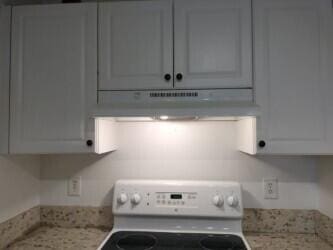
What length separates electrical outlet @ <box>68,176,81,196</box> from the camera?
1.71 metres

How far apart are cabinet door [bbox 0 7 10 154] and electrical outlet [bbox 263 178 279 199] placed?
143 cm

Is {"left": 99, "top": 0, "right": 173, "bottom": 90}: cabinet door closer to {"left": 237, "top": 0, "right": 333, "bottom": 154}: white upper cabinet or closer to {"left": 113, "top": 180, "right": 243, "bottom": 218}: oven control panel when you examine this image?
{"left": 237, "top": 0, "right": 333, "bottom": 154}: white upper cabinet

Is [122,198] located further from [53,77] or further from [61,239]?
[53,77]

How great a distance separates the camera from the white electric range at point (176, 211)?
1.50m

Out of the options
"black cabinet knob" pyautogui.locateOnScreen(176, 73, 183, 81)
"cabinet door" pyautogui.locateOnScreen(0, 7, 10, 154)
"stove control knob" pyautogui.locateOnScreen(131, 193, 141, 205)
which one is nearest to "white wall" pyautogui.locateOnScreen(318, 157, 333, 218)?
"black cabinet knob" pyautogui.locateOnScreen(176, 73, 183, 81)

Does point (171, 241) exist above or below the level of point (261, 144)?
below

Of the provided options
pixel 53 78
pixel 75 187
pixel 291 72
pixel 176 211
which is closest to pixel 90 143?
pixel 53 78

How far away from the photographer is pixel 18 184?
5.01 feet

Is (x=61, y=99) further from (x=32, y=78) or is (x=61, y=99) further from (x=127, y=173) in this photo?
(x=127, y=173)

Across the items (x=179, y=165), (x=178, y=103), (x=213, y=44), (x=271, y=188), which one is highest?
(x=213, y=44)

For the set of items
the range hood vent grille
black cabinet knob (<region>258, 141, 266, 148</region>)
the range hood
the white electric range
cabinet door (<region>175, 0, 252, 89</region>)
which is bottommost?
the white electric range

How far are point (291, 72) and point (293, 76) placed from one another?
2cm

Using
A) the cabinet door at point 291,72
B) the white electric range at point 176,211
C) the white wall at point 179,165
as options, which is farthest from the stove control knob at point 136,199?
the cabinet door at point 291,72

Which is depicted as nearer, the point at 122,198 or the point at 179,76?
the point at 179,76
